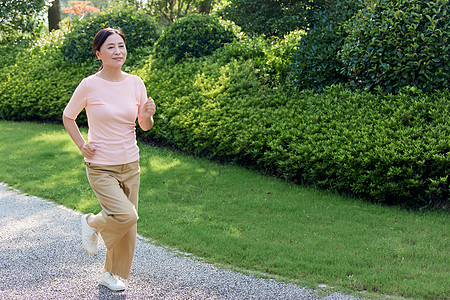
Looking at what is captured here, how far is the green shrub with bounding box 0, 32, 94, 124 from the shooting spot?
1144 centimetres

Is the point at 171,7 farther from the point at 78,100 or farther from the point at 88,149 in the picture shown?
the point at 88,149

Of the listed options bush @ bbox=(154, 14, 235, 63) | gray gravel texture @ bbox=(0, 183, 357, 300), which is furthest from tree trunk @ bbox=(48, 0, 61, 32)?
gray gravel texture @ bbox=(0, 183, 357, 300)

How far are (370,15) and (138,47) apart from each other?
640 cm

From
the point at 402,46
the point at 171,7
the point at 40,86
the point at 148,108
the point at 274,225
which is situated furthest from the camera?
the point at 171,7

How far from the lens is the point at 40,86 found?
1179 centimetres

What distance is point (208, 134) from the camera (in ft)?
26.0

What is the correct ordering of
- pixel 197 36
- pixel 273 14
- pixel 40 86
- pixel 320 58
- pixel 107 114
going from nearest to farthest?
pixel 107 114 → pixel 320 58 → pixel 197 36 → pixel 273 14 → pixel 40 86

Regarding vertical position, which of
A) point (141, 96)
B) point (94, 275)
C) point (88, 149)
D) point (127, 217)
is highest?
point (141, 96)

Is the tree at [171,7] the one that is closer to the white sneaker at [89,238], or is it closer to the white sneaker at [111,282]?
the white sneaker at [89,238]

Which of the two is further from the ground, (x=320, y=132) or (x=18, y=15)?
(x=18, y=15)

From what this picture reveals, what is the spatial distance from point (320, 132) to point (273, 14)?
5.56 m

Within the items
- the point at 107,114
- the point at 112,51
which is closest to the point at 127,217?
the point at 107,114

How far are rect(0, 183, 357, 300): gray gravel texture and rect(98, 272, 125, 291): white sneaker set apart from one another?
0.04m

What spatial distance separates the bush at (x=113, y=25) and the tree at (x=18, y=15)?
3.03 meters
